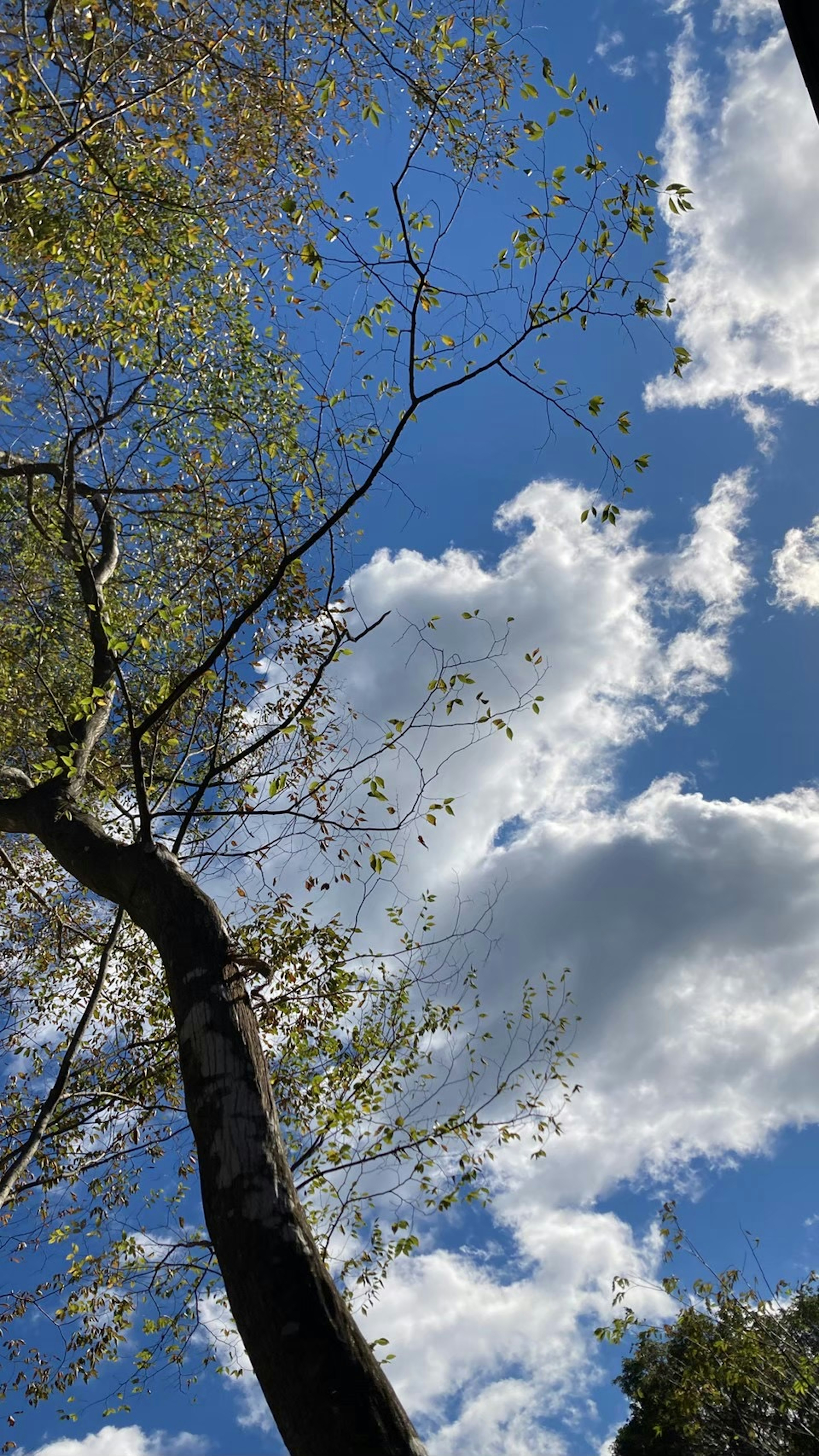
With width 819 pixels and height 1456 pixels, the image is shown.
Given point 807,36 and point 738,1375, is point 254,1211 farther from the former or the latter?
point 738,1375

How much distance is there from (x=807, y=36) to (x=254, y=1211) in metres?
4.94

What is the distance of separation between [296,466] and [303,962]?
5122 millimetres

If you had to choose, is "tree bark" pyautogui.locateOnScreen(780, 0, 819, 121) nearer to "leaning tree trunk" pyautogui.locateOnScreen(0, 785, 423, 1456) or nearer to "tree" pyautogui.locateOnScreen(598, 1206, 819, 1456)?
"leaning tree trunk" pyautogui.locateOnScreen(0, 785, 423, 1456)

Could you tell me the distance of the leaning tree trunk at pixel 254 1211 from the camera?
99.9 inches

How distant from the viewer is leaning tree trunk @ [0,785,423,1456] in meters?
2.54

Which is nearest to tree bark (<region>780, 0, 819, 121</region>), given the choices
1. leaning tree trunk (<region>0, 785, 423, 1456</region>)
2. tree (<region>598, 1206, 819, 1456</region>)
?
leaning tree trunk (<region>0, 785, 423, 1456</region>)

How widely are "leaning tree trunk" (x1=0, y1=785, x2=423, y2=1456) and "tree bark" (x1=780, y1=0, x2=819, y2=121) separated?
15.0 feet

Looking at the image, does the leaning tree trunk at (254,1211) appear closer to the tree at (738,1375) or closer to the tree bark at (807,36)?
the tree bark at (807,36)

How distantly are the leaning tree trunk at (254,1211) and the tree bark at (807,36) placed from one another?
4584 millimetres

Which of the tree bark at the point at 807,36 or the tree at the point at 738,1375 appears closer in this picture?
the tree bark at the point at 807,36

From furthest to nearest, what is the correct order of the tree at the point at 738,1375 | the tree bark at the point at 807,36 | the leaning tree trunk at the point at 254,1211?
1. the tree at the point at 738,1375
2. the tree bark at the point at 807,36
3. the leaning tree trunk at the point at 254,1211

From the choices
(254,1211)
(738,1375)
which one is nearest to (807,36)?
(254,1211)

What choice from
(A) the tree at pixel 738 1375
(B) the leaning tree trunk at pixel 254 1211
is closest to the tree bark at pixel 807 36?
(B) the leaning tree trunk at pixel 254 1211

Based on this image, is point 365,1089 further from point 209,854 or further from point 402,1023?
point 209,854
